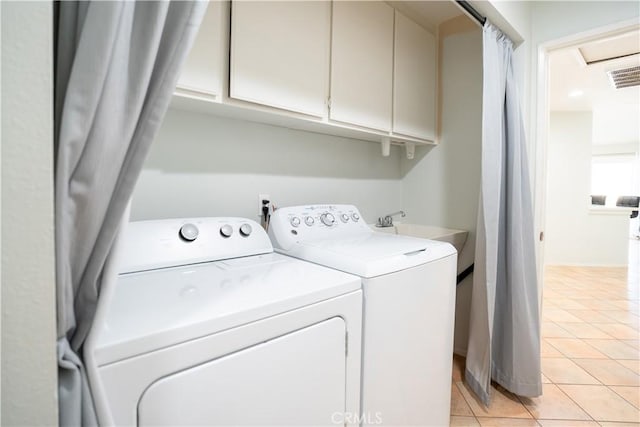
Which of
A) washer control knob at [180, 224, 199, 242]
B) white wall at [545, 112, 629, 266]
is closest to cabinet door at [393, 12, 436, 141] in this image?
washer control knob at [180, 224, 199, 242]

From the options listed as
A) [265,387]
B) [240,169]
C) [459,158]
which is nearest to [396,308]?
[265,387]

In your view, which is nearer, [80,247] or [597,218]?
[80,247]

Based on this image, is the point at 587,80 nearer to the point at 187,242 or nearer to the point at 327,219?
the point at 327,219

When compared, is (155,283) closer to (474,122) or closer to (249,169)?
(249,169)

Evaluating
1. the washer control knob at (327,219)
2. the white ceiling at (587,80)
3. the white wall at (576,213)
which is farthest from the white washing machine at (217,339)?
the white wall at (576,213)

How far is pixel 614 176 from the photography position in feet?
29.1

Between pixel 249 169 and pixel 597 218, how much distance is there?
5936 mm

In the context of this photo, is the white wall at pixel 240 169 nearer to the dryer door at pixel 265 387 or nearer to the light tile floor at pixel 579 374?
the dryer door at pixel 265 387

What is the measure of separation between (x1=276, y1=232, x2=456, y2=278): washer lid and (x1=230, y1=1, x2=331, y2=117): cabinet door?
68 cm

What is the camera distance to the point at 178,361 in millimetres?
694

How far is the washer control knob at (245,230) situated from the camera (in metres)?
1.42

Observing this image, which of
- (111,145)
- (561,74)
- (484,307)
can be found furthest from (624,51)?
(111,145)

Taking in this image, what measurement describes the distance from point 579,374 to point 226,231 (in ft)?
8.48

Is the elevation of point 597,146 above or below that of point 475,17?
above
